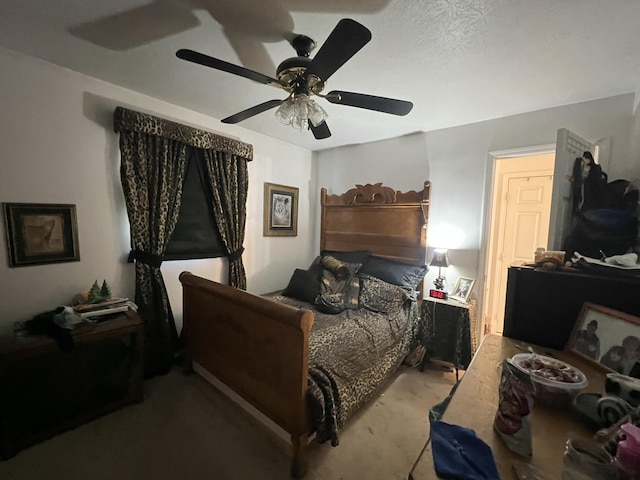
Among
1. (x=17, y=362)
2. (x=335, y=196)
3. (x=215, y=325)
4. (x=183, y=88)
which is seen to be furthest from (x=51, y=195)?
(x=335, y=196)

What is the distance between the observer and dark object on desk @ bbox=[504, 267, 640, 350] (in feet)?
3.59

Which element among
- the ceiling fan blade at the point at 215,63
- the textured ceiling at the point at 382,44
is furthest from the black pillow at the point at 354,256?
the ceiling fan blade at the point at 215,63

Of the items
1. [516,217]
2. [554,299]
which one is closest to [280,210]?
[554,299]

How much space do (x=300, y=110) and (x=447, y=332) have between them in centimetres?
226

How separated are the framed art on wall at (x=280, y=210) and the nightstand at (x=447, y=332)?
196cm

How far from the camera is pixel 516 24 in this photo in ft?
4.49

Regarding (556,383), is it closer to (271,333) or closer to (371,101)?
(271,333)

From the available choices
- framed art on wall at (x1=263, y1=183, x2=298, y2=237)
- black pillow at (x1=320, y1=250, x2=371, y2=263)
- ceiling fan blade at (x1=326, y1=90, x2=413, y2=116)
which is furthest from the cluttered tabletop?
framed art on wall at (x1=263, y1=183, x2=298, y2=237)

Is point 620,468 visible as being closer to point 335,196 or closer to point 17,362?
point 17,362

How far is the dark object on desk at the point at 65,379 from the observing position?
62.3 inches

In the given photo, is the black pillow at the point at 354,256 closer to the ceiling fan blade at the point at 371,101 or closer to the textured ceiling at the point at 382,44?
the textured ceiling at the point at 382,44

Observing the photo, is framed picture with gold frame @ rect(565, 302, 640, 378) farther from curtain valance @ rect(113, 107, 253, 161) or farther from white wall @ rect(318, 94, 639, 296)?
curtain valance @ rect(113, 107, 253, 161)

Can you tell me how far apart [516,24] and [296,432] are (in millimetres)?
2449

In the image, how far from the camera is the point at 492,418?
0.82 metres
